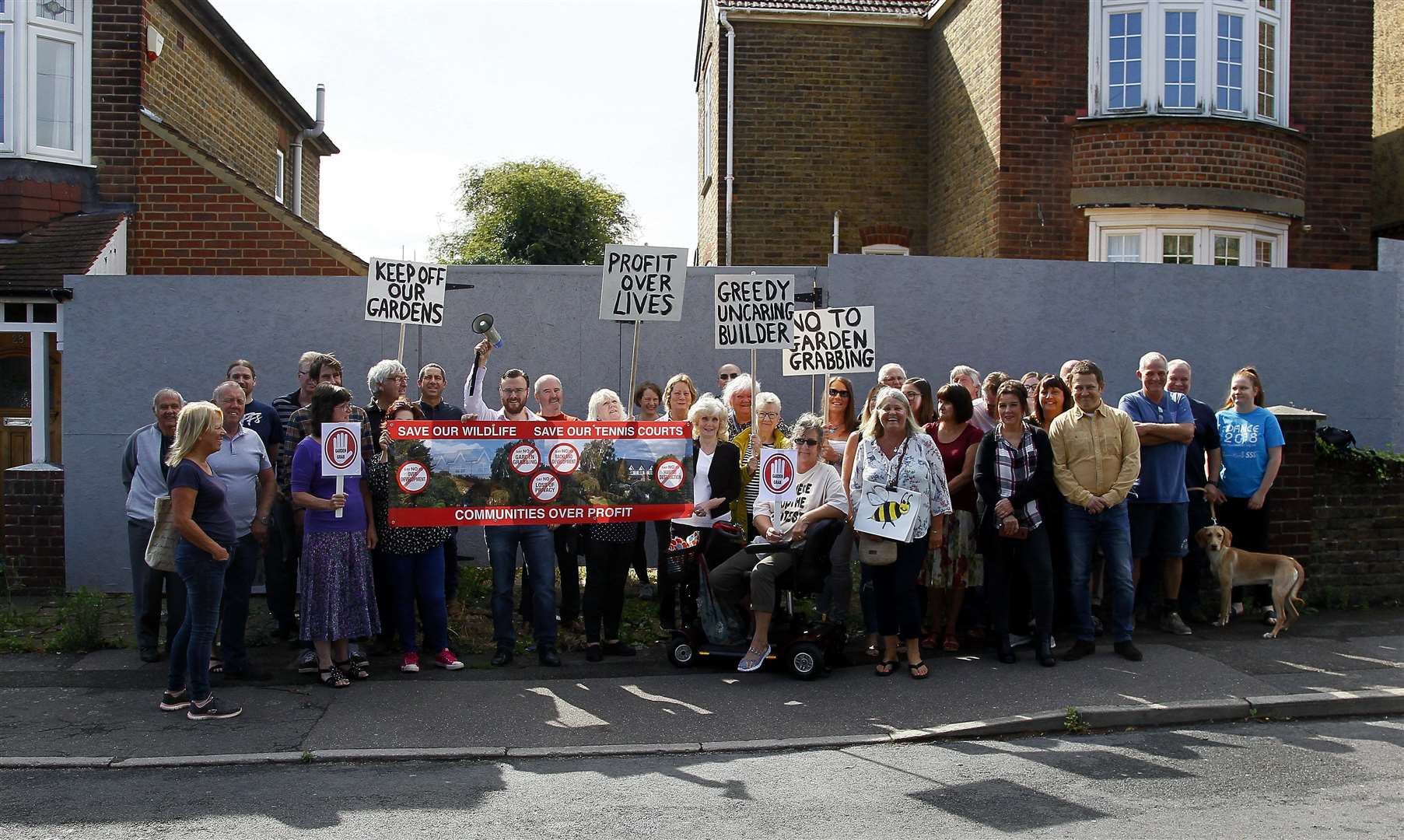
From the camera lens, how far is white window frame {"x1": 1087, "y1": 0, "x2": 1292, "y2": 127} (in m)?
15.1

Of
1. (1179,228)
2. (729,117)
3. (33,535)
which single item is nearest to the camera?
(33,535)

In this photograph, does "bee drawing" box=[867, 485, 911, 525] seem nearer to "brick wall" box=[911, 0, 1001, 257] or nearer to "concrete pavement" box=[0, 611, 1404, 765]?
"concrete pavement" box=[0, 611, 1404, 765]

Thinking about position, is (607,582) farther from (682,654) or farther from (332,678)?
(332,678)

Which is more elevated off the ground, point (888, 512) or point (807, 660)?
point (888, 512)

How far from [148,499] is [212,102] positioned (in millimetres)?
9849

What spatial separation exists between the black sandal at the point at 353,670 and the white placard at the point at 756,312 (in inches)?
148

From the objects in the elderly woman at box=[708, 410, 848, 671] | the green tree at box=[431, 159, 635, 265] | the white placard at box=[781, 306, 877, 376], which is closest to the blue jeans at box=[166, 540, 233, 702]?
the elderly woman at box=[708, 410, 848, 671]

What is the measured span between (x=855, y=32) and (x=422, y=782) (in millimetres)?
15732

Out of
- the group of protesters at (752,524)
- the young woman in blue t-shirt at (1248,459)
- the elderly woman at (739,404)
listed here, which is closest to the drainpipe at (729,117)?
the elderly woman at (739,404)

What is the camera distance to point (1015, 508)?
805 centimetres

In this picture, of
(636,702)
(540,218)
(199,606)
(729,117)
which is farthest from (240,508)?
(540,218)

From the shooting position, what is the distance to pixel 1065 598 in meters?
8.71

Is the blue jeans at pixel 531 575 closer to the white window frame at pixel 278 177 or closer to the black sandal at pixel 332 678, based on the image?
the black sandal at pixel 332 678

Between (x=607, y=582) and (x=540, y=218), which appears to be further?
(x=540, y=218)
